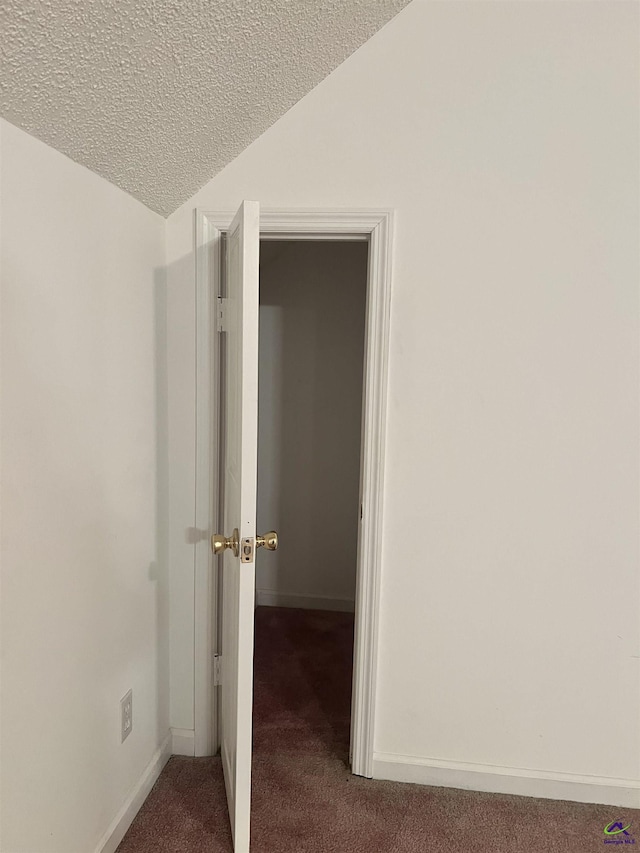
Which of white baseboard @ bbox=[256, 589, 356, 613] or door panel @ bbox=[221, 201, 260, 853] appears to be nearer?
door panel @ bbox=[221, 201, 260, 853]

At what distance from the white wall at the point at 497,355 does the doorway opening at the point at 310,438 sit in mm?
1146

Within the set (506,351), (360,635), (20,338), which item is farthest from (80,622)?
(506,351)

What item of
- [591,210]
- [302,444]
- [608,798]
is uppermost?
[591,210]

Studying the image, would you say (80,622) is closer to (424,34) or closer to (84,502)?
(84,502)

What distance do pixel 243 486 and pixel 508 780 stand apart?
1.48m

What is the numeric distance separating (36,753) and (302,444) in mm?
2299

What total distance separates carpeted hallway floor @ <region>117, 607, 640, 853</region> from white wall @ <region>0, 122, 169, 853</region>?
6.8 inches

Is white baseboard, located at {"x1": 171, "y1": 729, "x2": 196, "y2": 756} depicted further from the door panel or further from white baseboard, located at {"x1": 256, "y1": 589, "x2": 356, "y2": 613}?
white baseboard, located at {"x1": 256, "y1": 589, "x2": 356, "y2": 613}

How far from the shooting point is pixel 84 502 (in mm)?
1582

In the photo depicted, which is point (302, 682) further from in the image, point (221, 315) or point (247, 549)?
point (221, 315)

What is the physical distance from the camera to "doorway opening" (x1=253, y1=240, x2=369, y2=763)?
336 cm

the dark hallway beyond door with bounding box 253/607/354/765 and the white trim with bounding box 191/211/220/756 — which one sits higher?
the white trim with bounding box 191/211/220/756

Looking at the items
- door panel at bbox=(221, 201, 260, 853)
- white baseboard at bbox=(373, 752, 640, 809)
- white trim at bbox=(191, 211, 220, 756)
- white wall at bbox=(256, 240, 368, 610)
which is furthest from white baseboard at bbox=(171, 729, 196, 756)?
white wall at bbox=(256, 240, 368, 610)

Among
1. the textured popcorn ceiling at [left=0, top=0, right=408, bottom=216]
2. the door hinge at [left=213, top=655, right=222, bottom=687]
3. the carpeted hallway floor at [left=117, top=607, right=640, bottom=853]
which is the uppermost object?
the textured popcorn ceiling at [left=0, top=0, right=408, bottom=216]
